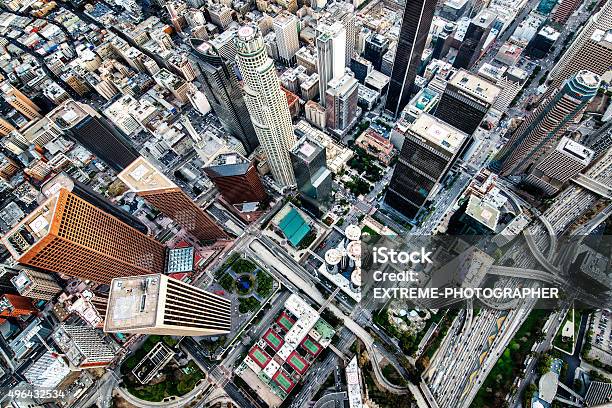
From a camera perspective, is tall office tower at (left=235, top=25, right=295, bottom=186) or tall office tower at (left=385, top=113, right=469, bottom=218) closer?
tall office tower at (left=235, top=25, right=295, bottom=186)

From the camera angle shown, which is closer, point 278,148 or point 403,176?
point 403,176

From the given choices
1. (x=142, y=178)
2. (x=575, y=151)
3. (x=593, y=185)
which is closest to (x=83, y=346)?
(x=142, y=178)

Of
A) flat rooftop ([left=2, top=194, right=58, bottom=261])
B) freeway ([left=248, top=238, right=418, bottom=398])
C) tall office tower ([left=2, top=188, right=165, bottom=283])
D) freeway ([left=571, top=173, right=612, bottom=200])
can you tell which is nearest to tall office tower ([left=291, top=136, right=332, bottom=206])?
freeway ([left=248, top=238, right=418, bottom=398])

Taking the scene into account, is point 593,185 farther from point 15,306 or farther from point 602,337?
point 15,306

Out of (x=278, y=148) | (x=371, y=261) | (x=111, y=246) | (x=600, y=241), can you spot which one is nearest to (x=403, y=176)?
(x=371, y=261)

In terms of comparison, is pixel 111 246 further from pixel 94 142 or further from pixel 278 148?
pixel 278 148

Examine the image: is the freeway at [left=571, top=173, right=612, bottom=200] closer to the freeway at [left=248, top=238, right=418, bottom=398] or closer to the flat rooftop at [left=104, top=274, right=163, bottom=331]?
the freeway at [left=248, top=238, right=418, bottom=398]

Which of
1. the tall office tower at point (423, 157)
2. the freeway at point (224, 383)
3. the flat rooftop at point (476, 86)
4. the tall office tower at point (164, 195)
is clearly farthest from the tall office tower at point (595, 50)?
the freeway at point (224, 383)

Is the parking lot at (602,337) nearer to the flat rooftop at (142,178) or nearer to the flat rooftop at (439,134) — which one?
the flat rooftop at (439,134)
